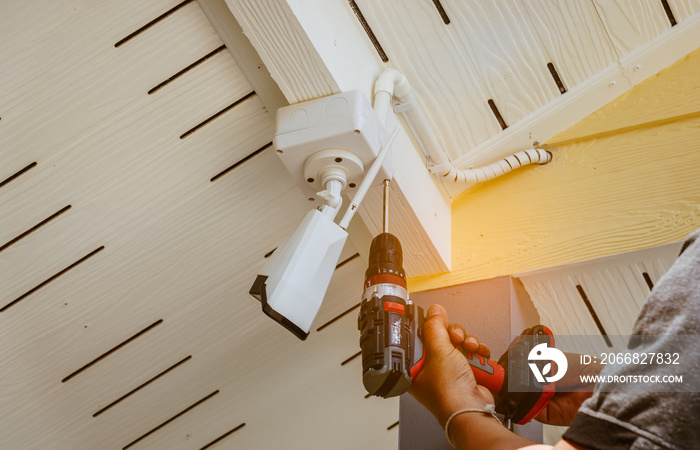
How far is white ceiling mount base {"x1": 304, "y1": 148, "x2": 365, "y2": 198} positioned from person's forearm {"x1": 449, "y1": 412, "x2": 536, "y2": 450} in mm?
421

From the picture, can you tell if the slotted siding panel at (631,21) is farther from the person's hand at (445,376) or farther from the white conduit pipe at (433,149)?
the person's hand at (445,376)

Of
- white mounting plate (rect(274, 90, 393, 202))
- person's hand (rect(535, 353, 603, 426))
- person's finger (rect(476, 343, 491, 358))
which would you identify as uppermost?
white mounting plate (rect(274, 90, 393, 202))

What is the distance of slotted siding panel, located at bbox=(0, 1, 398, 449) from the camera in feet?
3.46

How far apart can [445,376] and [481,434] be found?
0.58 feet

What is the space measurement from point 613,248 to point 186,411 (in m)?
0.96

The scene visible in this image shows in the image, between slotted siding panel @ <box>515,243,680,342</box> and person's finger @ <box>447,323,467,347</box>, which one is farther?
slotted siding panel @ <box>515,243,680,342</box>

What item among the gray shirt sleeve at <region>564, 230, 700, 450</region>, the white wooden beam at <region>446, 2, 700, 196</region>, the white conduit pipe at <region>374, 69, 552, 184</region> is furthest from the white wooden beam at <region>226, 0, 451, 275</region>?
the gray shirt sleeve at <region>564, 230, 700, 450</region>

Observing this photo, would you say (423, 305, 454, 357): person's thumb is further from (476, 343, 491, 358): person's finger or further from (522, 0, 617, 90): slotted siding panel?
(522, 0, 617, 90): slotted siding panel

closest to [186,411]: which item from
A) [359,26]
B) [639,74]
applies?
[359,26]

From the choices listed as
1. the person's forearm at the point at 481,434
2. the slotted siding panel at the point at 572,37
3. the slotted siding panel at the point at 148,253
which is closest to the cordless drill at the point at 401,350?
the person's forearm at the point at 481,434

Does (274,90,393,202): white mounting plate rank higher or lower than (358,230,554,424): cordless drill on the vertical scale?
higher

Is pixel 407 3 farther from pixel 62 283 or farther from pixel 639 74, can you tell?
pixel 62 283
